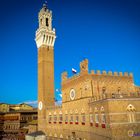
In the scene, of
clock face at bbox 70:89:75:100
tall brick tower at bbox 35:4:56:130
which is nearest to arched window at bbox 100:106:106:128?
clock face at bbox 70:89:75:100

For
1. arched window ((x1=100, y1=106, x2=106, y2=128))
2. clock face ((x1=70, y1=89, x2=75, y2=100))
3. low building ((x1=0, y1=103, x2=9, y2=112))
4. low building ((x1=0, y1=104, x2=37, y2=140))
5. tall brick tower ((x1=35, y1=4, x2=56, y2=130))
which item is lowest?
low building ((x1=0, y1=104, x2=37, y2=140))

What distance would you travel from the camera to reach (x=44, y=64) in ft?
161

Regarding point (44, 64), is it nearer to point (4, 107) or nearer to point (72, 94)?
point (72, 94)

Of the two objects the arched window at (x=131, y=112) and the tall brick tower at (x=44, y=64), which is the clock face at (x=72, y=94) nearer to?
the tall brick tower at (x=44, y=64)

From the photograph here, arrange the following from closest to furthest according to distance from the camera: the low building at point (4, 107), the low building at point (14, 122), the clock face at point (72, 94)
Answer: the clock face at point (72, 94) < the low building at point (14, 122) < the low building at point (4, 107)

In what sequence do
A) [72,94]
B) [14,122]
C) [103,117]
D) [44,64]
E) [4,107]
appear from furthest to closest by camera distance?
[4,107], [14,122], [44,64], [72,94], [103,117]

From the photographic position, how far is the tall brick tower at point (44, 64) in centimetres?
4809

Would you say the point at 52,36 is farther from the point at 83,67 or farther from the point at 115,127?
the point at 115,127

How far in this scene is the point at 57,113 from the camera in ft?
141

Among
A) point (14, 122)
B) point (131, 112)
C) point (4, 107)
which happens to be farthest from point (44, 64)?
point (4, 107)

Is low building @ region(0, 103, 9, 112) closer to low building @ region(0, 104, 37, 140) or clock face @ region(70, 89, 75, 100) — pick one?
low building @ region(0, 104, 37, 140)

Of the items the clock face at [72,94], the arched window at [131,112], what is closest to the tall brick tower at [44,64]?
the clock face at [72,94]

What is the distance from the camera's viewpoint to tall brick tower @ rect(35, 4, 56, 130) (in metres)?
48.1

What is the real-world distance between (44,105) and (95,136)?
22.3m
